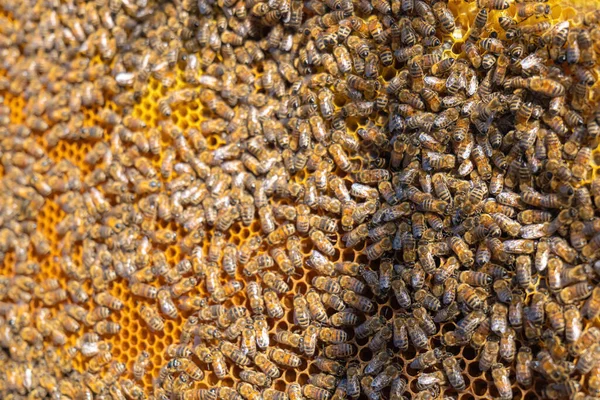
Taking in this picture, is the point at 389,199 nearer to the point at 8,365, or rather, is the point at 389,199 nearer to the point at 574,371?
the point at 574,371

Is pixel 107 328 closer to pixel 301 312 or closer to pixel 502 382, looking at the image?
pixel 301 312

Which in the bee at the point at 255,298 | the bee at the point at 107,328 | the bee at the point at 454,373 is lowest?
the bee at the point at 107,328

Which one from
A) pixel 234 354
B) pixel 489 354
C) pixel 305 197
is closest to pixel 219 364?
pixel 234 354

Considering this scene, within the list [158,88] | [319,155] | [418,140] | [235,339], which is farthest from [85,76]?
[418,140]

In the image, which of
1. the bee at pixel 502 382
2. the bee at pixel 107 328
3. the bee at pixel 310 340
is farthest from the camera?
the bee at pixel 107 328

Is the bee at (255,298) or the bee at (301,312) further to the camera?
the bee at (255,298)

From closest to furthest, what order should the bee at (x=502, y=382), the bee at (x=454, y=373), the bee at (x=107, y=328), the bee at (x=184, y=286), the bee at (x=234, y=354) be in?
the bee at (x=502, y=382) < the bee at (x=454, y=373) < the bee at (x=234, y=354) < the bee at (x=184, y=286) < the bee at (x=107, y=328)

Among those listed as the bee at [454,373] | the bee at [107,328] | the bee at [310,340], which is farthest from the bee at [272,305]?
the bee at [107,328]

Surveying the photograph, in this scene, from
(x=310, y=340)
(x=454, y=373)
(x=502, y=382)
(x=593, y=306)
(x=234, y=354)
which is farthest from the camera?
(x=234, y=354)

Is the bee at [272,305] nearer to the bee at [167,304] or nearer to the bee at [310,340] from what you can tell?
the bee at [310,340]
